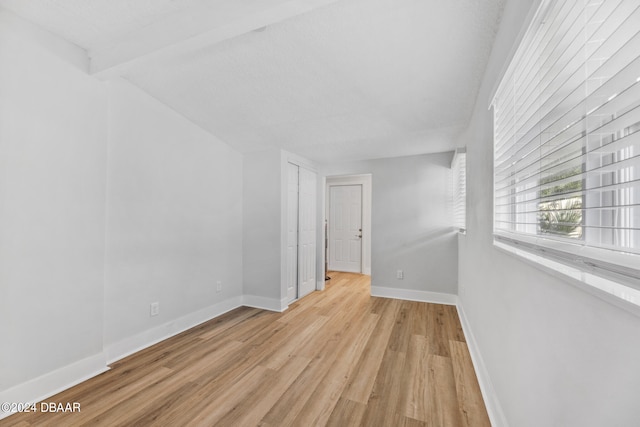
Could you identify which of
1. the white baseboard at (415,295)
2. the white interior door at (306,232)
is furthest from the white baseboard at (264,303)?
the white baseboard at (415,295)

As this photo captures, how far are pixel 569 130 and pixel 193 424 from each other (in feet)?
7.08

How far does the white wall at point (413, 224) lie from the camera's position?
359 centimetres

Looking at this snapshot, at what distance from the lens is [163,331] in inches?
101

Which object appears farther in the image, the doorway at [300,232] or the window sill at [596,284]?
the doorway at [300,232]

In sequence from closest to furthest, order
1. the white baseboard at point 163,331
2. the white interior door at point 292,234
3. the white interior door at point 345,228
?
the white baseboard at point 163,331, the white interior door at point 292,234, the white interior door at point 345,228

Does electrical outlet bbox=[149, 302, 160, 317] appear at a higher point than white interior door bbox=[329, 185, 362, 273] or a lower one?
lower

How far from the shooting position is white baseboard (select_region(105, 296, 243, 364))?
2.19 meters

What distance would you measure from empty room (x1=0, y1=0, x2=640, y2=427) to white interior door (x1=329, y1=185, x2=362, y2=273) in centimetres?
231

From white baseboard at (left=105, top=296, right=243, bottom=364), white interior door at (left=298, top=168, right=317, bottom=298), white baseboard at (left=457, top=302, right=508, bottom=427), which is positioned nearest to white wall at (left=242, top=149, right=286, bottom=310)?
white baseboard at (left=105, top=296, right=243, bottom=364)

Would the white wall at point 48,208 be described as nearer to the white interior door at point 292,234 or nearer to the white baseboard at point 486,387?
the white interior door at point 292,234

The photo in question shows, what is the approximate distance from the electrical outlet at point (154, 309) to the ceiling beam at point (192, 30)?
1.94 m

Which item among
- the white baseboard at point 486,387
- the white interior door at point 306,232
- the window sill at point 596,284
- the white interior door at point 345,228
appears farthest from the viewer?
the white interior door at point 345,228

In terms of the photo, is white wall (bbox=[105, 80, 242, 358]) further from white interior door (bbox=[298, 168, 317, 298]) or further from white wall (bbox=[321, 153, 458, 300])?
white wall (bbox=[321, 153, 458, 300])

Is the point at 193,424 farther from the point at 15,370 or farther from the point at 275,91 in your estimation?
the point at 275,91
